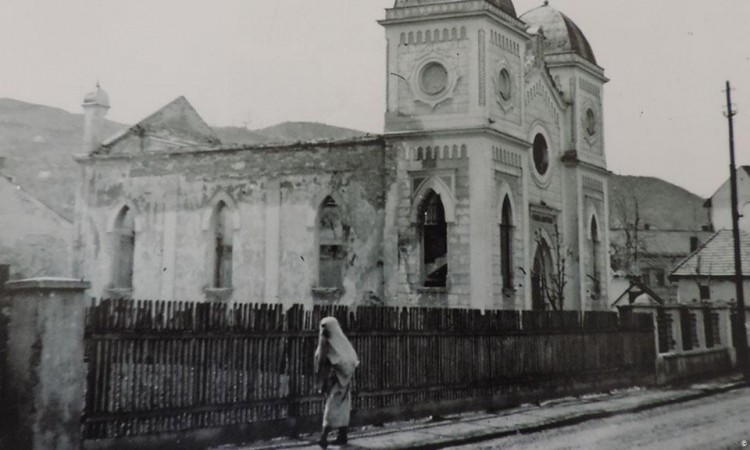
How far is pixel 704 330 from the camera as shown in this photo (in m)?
24.5

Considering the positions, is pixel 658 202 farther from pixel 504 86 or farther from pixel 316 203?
pixel 316 203

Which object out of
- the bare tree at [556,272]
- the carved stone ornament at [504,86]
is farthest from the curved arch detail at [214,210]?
the bare tree at [556,272]

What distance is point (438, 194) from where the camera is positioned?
71.3 feet

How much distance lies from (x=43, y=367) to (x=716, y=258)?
35308mm

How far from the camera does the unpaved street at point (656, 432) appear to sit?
10.7m

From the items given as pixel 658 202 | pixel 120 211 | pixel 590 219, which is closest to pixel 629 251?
pixel 658 202

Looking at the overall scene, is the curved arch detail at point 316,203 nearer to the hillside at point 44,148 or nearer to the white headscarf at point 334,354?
the white headscarf at point 334,354

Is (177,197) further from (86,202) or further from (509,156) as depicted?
(509,156)

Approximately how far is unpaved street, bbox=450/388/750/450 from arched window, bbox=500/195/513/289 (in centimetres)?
736

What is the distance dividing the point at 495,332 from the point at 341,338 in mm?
5242

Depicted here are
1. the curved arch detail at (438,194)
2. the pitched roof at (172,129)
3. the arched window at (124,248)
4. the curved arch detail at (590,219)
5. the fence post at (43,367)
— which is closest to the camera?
the fence post at (43,367)

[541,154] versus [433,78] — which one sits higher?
[433,78]

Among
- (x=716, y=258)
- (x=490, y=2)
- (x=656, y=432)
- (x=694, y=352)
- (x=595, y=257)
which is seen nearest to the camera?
(x=656, y=432)

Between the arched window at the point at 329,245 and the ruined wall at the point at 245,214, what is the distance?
431 mm
